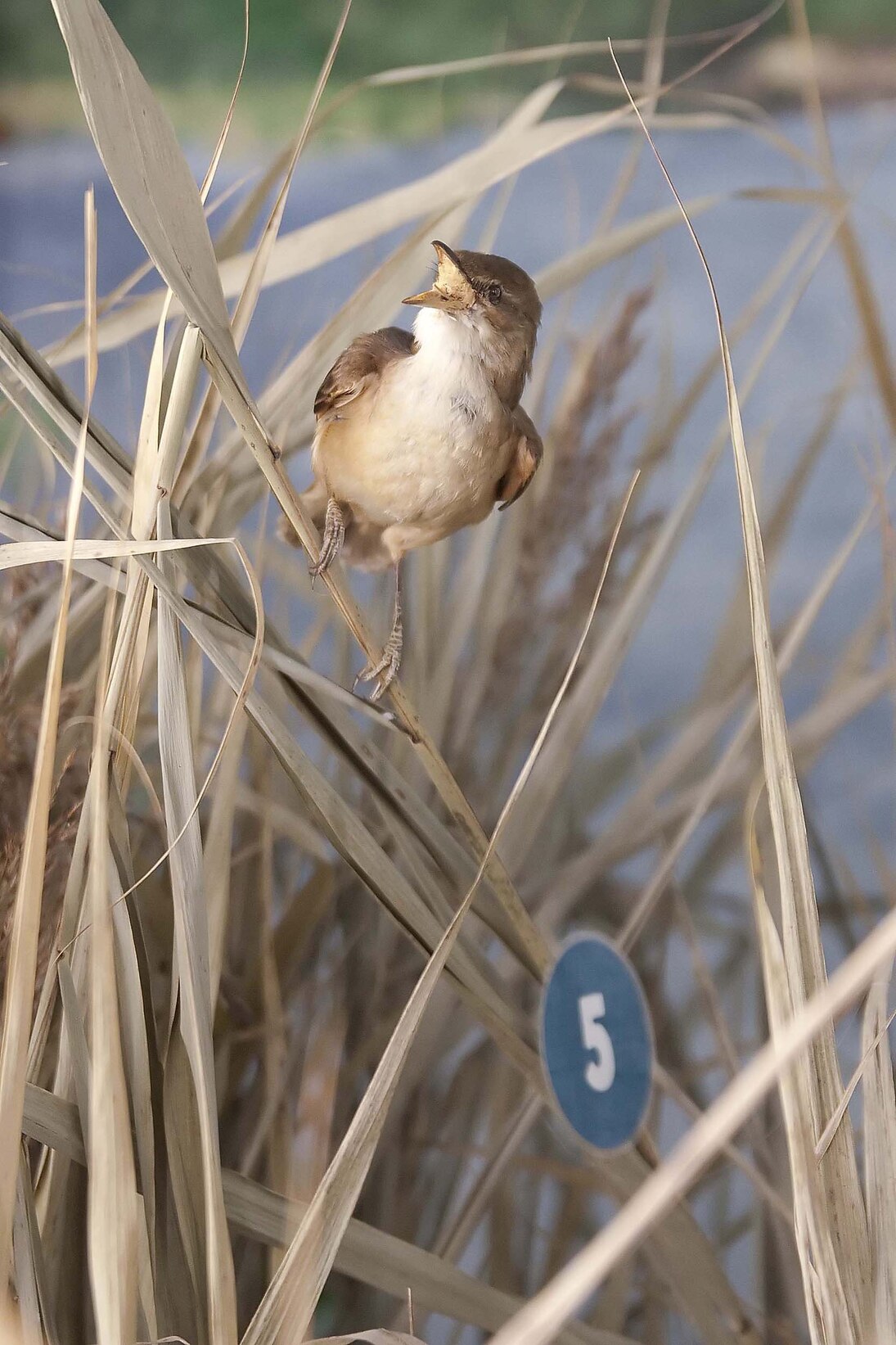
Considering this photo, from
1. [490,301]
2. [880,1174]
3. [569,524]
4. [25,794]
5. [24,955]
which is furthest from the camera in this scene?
[569,524]

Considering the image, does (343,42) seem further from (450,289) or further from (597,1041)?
(597,1041)

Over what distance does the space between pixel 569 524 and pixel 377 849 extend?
1.14ft

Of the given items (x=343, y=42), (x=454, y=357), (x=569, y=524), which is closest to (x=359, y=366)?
(x=454, y=357)

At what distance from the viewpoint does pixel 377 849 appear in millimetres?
498

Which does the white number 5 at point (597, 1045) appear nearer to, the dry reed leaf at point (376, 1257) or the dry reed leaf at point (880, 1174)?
the dry reed leaf at point (376, 1257)

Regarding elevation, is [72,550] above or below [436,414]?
below

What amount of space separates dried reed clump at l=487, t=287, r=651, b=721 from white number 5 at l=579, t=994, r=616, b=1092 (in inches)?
8.0

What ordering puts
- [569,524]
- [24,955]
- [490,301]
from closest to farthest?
[24,955]
[490,301]
[569,524]

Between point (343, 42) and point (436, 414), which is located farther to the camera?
point (343, 42)

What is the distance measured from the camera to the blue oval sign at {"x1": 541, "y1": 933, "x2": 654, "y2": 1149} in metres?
0.71

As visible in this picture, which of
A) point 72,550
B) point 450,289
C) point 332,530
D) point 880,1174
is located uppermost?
point 450,289

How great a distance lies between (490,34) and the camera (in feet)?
2.57

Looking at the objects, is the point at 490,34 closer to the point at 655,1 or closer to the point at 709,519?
the point at 655,1

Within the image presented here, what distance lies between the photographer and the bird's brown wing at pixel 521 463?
1.85ft
